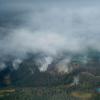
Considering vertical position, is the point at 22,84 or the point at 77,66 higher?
the point at 77,66

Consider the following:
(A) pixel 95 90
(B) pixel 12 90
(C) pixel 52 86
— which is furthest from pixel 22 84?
(A) pixel 95 90

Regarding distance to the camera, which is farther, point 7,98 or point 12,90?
point 12,90

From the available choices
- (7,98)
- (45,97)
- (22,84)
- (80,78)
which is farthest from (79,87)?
(7,98)

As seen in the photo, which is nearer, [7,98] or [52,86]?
[7,98]

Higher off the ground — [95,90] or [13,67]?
[13,67]

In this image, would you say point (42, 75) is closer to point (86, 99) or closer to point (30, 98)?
point (30, 98)

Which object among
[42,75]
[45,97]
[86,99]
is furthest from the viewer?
[42,75]

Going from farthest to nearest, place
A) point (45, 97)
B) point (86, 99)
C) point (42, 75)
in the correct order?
point (42, 75) → point (45, 97) → point (86, 99)

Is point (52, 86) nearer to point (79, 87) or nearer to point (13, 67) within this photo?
point (79, 87)
